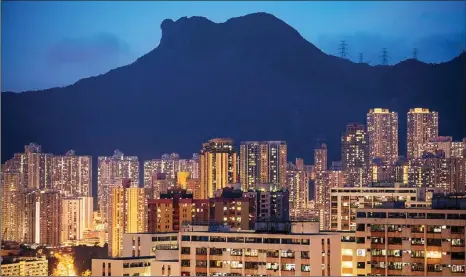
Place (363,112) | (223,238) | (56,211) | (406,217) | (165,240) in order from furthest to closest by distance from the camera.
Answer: (363,112)
(56,211)
(165,240)
(406,217)
(223,238)

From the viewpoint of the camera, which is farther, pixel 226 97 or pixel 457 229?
pixel 226 97

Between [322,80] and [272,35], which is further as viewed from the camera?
[272,35]

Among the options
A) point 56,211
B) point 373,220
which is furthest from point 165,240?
point 56,211

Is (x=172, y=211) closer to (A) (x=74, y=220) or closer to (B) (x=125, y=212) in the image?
(B) (x=125, y=212)

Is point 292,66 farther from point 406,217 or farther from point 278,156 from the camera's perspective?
point 406,217

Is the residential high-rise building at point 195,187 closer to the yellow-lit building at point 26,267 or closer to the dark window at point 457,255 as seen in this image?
the yellow-lit building at point 26,267

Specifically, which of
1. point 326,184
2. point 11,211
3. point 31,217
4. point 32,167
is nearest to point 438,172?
point 326,184

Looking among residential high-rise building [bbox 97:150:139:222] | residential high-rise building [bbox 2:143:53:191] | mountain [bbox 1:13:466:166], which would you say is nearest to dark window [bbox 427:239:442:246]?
residential high-rise building [bbox 2:143:53:191]
